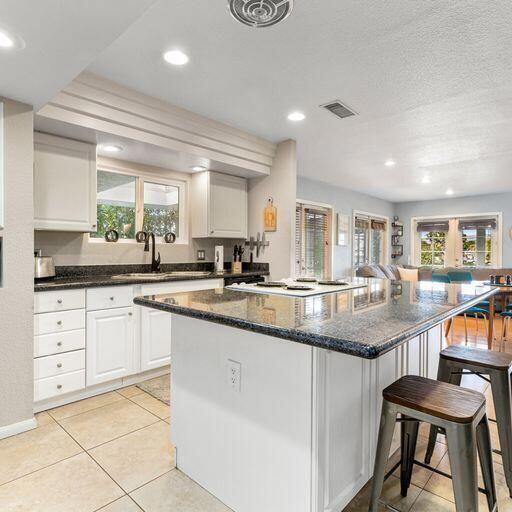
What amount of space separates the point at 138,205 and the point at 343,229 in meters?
4.21

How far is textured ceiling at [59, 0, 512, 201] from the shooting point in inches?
69.5

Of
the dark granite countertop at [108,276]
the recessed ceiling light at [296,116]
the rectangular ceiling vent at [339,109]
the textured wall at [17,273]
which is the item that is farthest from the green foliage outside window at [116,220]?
the rectangular ceiling vent at [339,109]

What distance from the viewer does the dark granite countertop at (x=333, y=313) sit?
2.95 feet

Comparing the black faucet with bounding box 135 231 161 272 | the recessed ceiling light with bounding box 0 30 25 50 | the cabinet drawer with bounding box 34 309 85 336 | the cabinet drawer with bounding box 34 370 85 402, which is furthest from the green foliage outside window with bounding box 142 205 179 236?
the recessed ceiling light with bounding box 0 30 25 50

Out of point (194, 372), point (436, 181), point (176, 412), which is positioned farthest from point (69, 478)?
point (436, 181)

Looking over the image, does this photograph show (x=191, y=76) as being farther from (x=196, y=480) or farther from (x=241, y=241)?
(x=196, y=480)

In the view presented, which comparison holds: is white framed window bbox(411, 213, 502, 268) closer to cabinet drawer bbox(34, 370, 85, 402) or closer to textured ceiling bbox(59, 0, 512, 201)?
textured ceiling bbox(59, 0, 512, 201)

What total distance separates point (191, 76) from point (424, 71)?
5.31ft

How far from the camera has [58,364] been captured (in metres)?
2.42

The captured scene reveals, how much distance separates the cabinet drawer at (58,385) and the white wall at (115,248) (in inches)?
40.9

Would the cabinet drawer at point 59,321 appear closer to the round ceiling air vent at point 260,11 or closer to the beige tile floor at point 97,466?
the beige tile floor at point 97,466

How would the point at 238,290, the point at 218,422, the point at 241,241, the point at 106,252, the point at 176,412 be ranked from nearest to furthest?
the point at 218,422, the point at 176,412, the point at 238,290, the point at 106,252, the point at 241,241

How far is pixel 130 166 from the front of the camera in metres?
3.52

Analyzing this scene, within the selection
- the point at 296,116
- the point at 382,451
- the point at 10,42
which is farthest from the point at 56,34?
the point at 382,451
